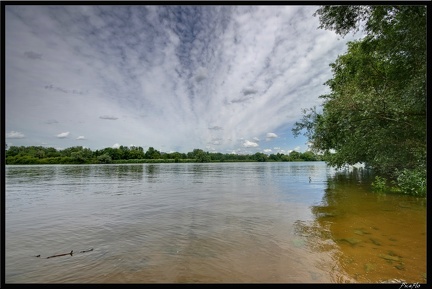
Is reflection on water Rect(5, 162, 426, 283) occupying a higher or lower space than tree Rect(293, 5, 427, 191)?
lower

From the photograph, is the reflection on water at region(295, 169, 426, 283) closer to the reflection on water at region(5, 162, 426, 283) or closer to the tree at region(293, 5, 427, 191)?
the reflection on water at region(5, 162, 426, 283)

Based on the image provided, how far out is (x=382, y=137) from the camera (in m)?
8.43

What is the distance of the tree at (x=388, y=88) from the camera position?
6.05 metres

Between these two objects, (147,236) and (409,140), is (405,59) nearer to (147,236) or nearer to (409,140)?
(409,140)

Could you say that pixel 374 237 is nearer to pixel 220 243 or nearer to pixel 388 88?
pixel 220 243

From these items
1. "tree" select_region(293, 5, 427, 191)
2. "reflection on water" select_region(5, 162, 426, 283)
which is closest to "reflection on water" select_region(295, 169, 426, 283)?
"reflection on water" select_region(5, 162, 426, 283)

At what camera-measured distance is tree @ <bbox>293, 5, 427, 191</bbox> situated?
605 cm

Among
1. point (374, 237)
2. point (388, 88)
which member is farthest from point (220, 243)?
point (388, 88)

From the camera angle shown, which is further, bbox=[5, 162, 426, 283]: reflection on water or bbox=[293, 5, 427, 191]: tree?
bbox=[293, 5, 427, 191]: tree

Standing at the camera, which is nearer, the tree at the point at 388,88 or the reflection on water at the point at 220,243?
the reflection on water at the point at 220,243

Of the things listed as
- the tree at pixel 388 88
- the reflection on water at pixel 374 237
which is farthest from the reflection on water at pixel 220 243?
the tree at pixel 388 88

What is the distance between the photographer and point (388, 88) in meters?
8.02

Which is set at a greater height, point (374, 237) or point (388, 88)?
point (388, 88)

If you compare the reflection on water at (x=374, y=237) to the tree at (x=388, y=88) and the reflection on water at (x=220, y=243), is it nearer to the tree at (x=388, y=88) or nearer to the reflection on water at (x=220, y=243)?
the reflection on water at (x=220, y=243)
